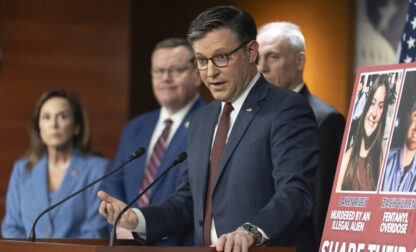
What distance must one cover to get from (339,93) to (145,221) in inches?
122

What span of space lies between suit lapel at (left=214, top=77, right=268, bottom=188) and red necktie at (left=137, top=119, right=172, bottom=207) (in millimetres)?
1419

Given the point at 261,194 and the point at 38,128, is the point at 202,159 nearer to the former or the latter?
the point at 261,194

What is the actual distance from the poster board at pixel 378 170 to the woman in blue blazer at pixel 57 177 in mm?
2483

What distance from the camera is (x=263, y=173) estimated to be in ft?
9.14

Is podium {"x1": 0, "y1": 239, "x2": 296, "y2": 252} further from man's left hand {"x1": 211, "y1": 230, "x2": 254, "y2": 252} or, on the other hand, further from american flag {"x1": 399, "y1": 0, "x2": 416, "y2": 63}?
american flag {"x1": 399, "y1": 0, "x2": 416, "y2": 63}

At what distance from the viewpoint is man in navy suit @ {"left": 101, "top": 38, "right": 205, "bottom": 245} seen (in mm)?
4332

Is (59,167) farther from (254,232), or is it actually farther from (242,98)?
(254,232)

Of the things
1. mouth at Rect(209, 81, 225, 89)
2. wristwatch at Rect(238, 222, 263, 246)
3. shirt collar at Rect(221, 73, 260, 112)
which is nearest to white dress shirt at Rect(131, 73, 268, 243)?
shirt collar at Rect(221, 73, 260, 112)

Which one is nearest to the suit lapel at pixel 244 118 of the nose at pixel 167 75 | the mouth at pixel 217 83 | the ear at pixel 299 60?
the mouth at pixel 217 83

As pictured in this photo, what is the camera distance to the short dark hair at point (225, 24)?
2.90 m

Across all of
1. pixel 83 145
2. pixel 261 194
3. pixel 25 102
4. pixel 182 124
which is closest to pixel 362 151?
pixel 261 194

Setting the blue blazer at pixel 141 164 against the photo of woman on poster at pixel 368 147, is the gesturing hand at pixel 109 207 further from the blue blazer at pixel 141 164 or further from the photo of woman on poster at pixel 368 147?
the blue blazer at pixel 141 164

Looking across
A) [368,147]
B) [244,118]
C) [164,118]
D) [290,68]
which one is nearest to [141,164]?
[164,118]

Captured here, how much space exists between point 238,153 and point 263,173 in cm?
12
